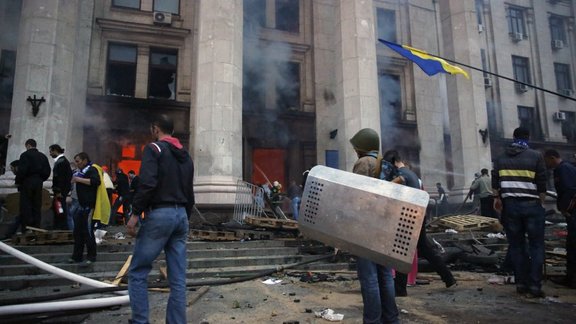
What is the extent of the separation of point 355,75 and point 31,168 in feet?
29.1

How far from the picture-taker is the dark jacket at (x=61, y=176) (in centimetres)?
654

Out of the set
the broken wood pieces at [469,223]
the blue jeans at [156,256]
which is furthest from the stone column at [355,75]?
the blue jeans at [156,256]

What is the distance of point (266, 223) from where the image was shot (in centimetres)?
797

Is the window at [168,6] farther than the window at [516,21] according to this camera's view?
No

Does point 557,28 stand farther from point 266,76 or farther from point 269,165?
point 269,165

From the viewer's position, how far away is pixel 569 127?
69.9ft

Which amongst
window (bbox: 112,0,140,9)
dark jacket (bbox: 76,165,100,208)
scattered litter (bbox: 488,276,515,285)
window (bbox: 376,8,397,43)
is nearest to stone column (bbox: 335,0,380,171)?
window (bbox: 376,8,397,43)

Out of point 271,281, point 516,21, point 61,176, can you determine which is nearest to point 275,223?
point 271,281

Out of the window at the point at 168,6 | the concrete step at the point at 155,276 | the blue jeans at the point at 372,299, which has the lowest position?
the concrete step at the point at 155,276

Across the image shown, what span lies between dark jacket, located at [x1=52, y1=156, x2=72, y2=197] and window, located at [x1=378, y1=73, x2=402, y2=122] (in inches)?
530

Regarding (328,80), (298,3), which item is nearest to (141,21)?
(298,3)

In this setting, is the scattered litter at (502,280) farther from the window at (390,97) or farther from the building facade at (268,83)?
the window at (390,97)

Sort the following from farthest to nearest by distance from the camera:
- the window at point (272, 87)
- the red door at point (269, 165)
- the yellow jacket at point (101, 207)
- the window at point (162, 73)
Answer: the window at point (272, 87) < the red door at point (269, 165) < the window at point (162, 73) < the yellow jacket at point (101, 207)

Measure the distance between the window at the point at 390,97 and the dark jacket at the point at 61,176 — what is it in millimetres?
13458
